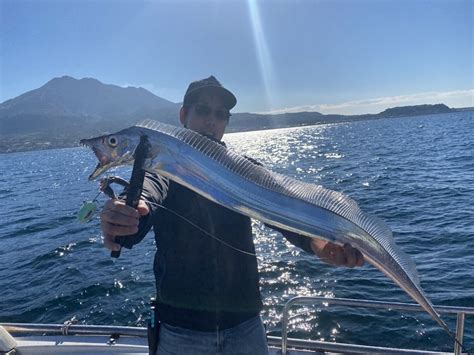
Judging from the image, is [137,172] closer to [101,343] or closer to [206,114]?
[206,114]

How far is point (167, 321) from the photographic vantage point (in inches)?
146

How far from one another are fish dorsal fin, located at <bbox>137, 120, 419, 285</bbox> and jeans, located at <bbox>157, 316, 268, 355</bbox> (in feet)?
4.91

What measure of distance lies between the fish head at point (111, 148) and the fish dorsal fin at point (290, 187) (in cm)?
20

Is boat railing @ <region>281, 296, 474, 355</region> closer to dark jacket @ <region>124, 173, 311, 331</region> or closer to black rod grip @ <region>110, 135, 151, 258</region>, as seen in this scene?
dark jacket @ <region>124, 173, 311, 331</region>

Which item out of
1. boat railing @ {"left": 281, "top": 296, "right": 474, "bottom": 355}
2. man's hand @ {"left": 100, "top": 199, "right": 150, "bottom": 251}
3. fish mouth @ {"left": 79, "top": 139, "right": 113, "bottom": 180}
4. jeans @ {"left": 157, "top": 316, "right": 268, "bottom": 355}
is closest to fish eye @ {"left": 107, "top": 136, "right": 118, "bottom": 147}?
fish mouth @ {"left": 79, "top": 139, "right": 113, "bottom": 180}

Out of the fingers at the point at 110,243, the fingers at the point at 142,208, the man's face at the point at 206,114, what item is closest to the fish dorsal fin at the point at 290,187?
the fingers at the point at 142,208

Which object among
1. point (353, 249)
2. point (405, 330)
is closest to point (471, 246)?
point (405, 330)

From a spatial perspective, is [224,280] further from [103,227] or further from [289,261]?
[289,261]

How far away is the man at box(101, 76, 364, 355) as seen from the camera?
364 cm

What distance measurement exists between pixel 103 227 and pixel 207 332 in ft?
4.82

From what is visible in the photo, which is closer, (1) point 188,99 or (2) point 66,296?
(1) point 188,99

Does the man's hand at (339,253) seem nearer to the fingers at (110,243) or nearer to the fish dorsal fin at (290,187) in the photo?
the fish dorsal fin at (290,187)

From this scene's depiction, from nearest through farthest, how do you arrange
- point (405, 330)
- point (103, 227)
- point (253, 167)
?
point (103, 227) < point (253, 167) < point (405, 330)

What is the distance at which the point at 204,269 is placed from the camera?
12.3 ft
